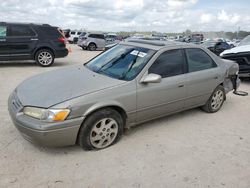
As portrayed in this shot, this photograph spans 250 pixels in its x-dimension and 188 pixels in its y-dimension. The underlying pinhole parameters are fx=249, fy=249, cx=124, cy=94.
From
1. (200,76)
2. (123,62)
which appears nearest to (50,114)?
(123,62)

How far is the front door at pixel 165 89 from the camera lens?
12.8ft

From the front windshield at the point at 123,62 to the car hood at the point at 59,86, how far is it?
0.57 feet

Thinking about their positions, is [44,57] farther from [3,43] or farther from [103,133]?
[103,133]

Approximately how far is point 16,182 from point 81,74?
189 centimetres

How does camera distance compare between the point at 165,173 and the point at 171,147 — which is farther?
the point at 171,147

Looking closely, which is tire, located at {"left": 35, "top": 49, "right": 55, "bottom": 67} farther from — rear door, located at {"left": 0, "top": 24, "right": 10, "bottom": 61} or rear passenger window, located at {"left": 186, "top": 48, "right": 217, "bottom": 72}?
rear passenger window, located at {"left": 186, "top": 48, "right": 217, "bottom": 72}

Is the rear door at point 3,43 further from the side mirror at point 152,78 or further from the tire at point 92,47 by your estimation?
the tire at point 92,47

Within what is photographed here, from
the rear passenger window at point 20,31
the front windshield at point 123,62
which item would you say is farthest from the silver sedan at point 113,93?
the rear passenger window at point 20,31

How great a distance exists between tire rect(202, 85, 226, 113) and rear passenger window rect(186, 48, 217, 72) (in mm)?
561

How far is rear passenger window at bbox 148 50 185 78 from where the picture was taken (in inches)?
159

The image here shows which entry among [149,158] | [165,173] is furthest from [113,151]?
[165,173]

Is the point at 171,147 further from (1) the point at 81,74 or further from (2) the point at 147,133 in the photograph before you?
(1) the point at 81,74

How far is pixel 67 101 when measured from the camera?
→ 10.4 feet

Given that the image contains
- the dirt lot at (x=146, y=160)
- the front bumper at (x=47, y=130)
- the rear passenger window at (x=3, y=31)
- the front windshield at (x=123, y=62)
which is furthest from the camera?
the rear passenger window at (x=3, y=31)
